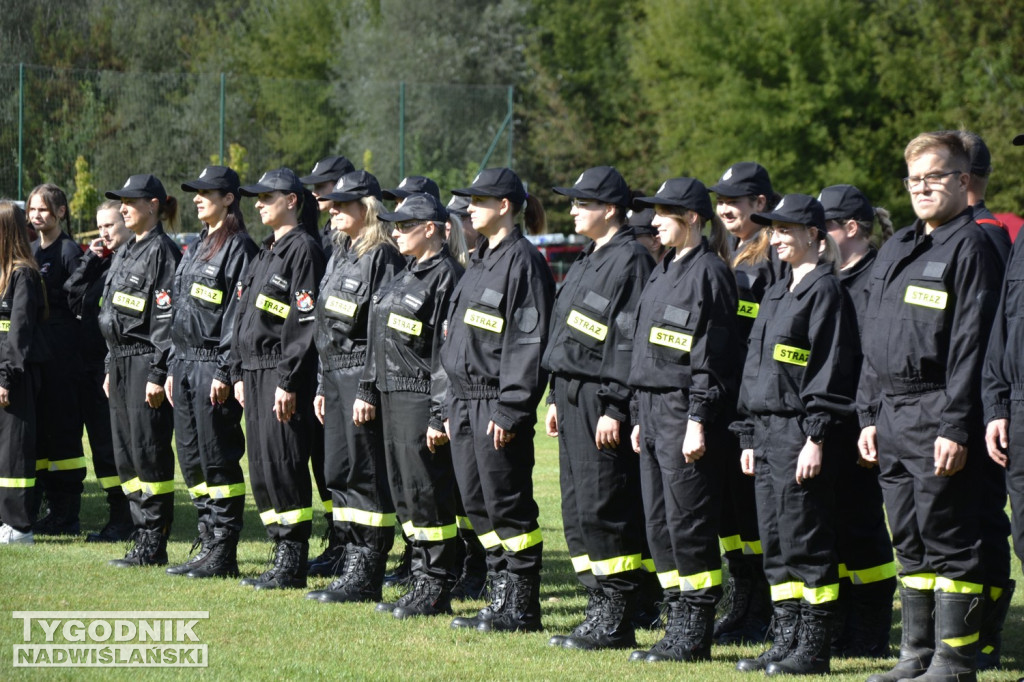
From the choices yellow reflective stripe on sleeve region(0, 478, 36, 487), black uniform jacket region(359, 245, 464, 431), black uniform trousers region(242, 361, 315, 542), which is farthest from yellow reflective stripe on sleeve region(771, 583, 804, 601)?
yellow reflective stripe on sleeve region(0, 478, 36, 487)

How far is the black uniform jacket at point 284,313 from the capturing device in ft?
27.8

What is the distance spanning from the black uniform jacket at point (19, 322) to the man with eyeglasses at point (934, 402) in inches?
259

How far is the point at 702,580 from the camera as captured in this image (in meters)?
6.65

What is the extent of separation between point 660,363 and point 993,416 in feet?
5.64

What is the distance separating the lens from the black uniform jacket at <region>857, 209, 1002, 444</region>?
5.75 m

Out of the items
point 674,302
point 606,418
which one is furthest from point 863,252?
point 606,418

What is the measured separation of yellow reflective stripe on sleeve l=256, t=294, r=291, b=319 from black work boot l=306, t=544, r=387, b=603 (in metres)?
1.58

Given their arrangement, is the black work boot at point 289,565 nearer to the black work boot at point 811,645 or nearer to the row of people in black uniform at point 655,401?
the row of people in black uniform at point 655,401

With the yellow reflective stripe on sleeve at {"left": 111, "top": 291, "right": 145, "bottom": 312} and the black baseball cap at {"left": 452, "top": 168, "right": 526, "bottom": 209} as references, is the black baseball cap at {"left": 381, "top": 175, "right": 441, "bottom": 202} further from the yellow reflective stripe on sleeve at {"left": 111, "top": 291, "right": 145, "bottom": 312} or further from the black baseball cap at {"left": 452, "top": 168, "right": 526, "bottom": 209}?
the yellow reflective stripe on sleeve at {"left": 111, "top": 291, "right": 145, "bottom": 312}

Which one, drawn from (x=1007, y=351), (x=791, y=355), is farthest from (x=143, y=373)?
(x=1007, y=351)

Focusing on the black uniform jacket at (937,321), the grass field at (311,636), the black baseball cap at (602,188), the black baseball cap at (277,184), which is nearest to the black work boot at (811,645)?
the grass field at (311,636)

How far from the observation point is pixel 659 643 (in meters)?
6.75

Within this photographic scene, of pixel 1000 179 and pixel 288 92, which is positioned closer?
pixel 288 92

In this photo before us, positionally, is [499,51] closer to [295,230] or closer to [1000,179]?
[1000,179]
